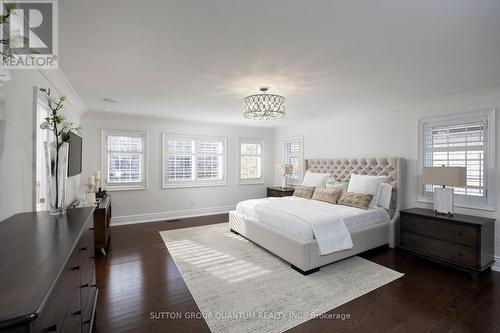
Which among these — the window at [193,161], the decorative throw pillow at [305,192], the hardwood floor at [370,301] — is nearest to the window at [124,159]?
the window at [193,161]

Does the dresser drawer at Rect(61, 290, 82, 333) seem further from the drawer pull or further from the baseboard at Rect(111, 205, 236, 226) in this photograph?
the baseboard at Rect(111, 205, 236, 226)

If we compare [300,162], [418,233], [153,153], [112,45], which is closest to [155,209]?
[153,153]

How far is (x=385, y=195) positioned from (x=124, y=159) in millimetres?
5456

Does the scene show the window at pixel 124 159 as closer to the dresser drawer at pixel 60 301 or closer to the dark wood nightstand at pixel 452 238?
the dresser drawer at pixel 60 301

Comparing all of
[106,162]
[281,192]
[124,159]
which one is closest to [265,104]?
[281,192]

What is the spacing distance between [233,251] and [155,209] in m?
2.82

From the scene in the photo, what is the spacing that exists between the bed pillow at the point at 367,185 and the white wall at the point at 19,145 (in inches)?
178

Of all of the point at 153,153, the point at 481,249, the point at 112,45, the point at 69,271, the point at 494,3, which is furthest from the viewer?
the point at 153,153

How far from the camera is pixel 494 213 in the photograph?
3266mm

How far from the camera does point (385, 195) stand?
166 inches

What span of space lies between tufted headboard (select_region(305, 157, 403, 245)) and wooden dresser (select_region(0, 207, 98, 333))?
4367 millimetres

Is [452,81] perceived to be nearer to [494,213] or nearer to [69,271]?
[494,213]

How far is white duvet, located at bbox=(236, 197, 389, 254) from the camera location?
318 cm

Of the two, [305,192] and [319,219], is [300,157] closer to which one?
[305,192]
